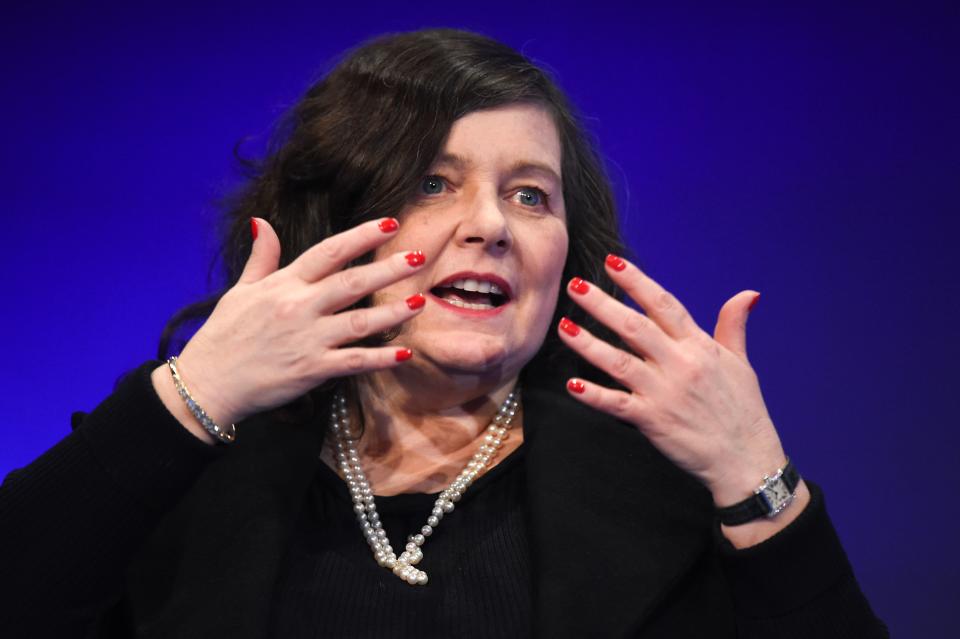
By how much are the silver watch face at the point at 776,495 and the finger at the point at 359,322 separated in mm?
437

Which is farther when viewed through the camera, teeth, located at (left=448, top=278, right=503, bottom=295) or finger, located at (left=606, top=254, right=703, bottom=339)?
teeth, located at (left=448, top=278, right=503, bottom=295)

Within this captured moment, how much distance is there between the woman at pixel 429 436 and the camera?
1.12 metres

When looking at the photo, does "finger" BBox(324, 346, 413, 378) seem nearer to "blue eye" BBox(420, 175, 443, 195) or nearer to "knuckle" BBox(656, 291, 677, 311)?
"knuckle" BBox(656, 291, 677, 311)

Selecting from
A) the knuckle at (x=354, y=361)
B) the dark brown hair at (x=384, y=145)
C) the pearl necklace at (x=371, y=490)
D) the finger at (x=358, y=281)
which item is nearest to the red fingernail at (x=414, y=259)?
the finger at (x=358, y=281)

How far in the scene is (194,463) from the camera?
3.83ft

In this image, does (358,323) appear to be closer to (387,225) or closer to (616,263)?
(387,225)

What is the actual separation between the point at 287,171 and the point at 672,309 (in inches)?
28.4

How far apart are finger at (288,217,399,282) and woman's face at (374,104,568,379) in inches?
10.8

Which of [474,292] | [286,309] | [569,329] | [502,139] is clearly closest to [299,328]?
[286,309]

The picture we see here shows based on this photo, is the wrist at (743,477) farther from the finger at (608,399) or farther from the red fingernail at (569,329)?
the red fingernail at (569,329)

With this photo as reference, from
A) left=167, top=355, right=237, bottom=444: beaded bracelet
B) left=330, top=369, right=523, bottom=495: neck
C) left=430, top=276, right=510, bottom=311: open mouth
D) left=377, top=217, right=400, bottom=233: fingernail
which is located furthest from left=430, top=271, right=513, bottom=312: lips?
left=167, top=355, right=237, bottom=444: beaded bracelet

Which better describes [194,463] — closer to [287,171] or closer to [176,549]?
[176,549]

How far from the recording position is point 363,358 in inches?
43.0

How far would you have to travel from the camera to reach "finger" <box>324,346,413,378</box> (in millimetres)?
1093
